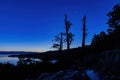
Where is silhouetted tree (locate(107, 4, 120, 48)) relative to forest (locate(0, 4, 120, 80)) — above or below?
above

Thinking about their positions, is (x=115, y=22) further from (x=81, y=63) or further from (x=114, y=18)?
(x=81, y=63)

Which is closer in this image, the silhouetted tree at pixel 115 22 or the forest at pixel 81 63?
the forest at pixel 81 63

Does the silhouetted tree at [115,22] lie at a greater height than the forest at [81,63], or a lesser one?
greater

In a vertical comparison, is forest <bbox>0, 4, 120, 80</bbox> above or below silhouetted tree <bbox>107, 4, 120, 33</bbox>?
below

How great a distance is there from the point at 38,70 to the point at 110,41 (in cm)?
1323

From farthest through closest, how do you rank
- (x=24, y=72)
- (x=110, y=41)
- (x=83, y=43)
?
1. (x=83, y=43)
2. (x=110, y=41)
3. (x=24, y=72)

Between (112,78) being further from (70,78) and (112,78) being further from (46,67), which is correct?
(46,67)

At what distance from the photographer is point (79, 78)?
15.1m

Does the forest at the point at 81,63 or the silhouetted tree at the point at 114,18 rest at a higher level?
the silhouetted tree at the point at 114,18

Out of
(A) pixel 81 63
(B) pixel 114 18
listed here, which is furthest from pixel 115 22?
(A) pixel 81 63

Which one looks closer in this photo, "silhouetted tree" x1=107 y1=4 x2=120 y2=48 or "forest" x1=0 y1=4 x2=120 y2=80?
"forest" x1=0 y1=4 x2=120 y2=80

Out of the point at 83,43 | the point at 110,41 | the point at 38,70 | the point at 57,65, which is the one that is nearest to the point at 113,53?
the point at 38,70

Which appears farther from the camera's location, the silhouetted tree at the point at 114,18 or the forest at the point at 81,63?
the silhouetted tree at the point at 114,18

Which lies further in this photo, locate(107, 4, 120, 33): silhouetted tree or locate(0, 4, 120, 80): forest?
locate(107, 4, 120, 33): silhouetted tree
